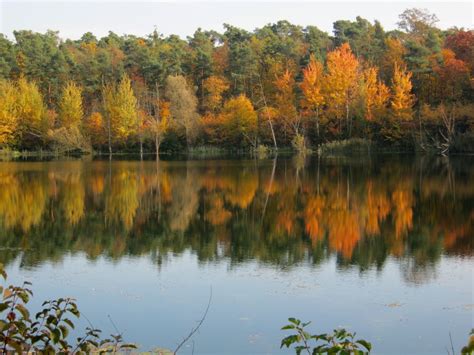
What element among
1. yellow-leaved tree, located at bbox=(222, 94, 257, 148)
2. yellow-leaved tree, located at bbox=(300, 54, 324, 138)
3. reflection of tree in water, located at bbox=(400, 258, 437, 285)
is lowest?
reflection of tree in water, located at bbox=(400, 258, 437, 285)

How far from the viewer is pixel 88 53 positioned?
7250cm

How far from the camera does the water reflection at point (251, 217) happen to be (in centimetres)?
1246

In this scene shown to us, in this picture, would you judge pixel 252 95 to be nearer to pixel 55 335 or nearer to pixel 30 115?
pixel 30 115

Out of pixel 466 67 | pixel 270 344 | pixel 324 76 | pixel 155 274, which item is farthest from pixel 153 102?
pixel 270 344

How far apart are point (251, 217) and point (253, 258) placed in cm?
529

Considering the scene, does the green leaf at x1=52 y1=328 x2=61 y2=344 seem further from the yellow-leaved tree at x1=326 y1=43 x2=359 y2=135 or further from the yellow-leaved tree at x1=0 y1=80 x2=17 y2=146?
the yellow-leaved tree at x1=0 y1=80 x2=17 y2=146

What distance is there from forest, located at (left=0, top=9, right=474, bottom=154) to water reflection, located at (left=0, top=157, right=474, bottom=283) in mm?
20292

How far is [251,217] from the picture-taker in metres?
17.1

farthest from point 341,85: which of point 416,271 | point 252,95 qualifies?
point 416,271

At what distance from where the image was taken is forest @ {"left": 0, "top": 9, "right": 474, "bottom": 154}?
4784cm

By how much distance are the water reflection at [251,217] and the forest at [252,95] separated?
2029cm

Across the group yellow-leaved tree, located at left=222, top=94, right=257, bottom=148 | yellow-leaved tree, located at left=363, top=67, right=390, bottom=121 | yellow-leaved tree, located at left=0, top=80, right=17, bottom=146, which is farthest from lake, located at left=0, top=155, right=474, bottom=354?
yellow-leaved tree, located at left=0, top=80, right=17, bottom=146

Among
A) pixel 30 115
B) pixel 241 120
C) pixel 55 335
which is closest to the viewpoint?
pixel 55 335

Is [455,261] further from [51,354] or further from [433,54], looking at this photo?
[433,54]
